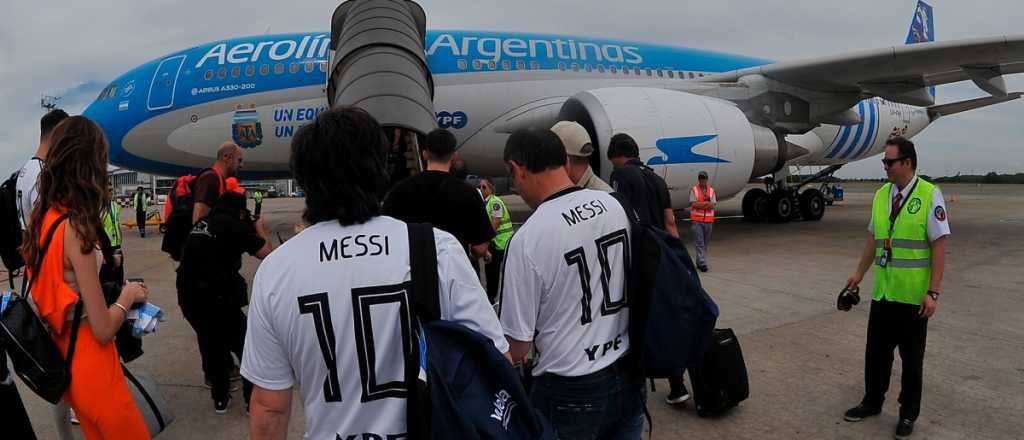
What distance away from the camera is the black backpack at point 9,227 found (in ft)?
10.4

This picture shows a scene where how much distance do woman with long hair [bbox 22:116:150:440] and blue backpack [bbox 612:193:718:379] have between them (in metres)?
1.81

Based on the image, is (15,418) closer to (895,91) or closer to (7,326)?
(7,326)

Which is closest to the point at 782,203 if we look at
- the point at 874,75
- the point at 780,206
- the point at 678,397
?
the point at 780,206

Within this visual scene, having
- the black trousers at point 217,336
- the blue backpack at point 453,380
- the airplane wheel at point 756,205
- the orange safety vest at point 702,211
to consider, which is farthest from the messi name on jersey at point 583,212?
the airplane wheel at point 756,205

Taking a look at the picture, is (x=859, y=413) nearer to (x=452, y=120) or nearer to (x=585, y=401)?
(x=585, y=401)

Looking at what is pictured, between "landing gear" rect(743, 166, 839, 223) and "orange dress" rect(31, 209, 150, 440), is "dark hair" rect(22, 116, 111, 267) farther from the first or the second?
"landing gear" rect(743, 166, 839, 223)

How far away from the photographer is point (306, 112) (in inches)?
376

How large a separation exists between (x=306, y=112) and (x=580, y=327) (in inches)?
352

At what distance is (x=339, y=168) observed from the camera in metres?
1.22

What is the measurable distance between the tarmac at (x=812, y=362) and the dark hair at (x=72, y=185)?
4.77 ft

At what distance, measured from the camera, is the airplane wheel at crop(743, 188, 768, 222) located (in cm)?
1307

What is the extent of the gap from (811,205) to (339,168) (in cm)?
1381

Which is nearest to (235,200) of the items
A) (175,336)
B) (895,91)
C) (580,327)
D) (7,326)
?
(7,326)

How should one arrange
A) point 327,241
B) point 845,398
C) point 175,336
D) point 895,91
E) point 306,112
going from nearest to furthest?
1. point 327,241
2. point 845,398
3. point 175,336
4. point 306,112
5. point 895,91
